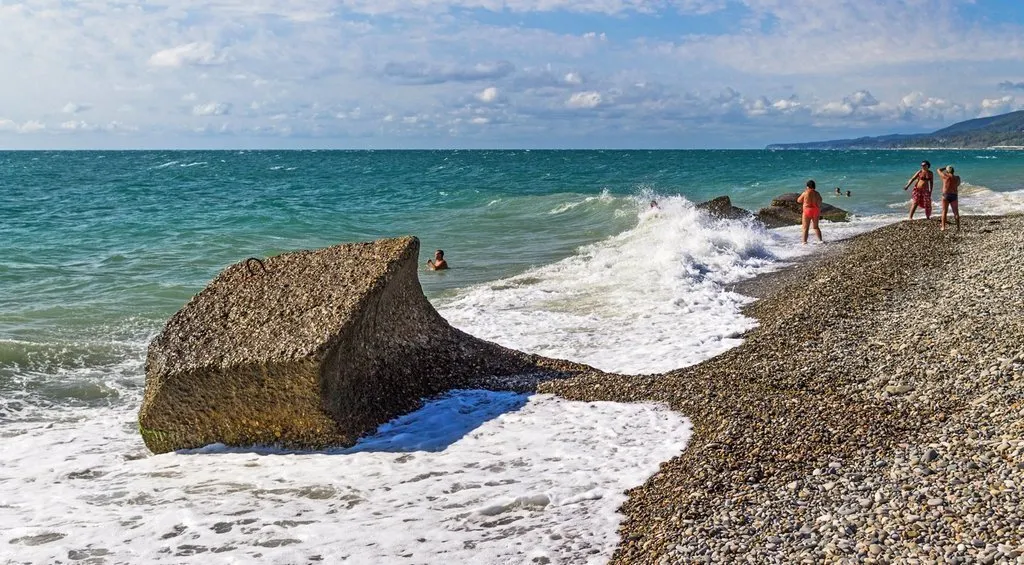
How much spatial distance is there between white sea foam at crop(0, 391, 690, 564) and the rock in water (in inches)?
9.6

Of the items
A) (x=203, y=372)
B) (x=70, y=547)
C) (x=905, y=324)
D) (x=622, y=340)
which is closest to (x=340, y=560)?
(x=70, y=547)

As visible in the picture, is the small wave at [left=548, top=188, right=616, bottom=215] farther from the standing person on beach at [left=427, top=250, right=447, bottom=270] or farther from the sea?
the standing person on beach at [left=427, top=250, right=447, bottom=270]

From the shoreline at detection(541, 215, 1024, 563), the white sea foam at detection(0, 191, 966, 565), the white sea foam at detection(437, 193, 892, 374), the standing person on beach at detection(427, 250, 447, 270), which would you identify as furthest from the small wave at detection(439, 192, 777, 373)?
the standing person on beach at detection(427, 250, 447, 270)

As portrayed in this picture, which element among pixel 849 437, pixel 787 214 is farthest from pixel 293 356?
pixel 787 214

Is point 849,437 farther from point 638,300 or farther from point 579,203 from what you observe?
point 579,203

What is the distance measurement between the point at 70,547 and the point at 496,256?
17.3m

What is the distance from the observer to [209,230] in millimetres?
28000

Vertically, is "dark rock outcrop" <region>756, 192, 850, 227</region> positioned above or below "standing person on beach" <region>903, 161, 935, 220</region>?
below

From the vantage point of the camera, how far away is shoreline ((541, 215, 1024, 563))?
4.82m

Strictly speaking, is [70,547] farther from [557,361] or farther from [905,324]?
[905,324]

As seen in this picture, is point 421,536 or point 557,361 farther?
point 557,361

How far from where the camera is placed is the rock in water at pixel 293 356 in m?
7.21

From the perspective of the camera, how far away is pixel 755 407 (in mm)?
7273

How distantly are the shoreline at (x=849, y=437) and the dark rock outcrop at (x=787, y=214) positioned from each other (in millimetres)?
15213
